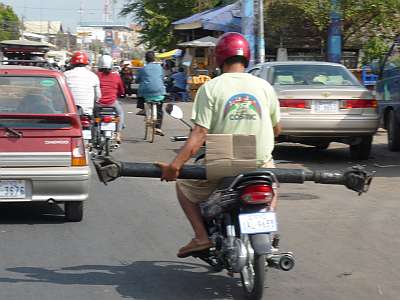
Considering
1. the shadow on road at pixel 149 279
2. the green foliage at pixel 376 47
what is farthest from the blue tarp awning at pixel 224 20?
the shadow on road at pixel 149 279

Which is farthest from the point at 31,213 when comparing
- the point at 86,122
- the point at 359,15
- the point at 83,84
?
the point at 359,15

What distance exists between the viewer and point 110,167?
5.80 metres

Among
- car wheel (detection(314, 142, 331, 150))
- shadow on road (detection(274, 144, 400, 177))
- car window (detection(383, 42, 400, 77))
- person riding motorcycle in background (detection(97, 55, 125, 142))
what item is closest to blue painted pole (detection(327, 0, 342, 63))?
car window (detection(383, 42, 400, 77))

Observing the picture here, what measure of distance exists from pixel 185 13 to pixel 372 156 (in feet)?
99.1

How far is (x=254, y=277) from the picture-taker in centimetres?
560

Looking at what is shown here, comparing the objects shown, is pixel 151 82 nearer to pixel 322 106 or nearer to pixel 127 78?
pixel 322 106

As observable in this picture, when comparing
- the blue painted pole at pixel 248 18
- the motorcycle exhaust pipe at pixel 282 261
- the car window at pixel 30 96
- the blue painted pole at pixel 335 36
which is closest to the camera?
the motorcycle exhaust pipe at pixel 282 261

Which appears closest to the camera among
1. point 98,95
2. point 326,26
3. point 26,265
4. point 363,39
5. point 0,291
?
point 0,291

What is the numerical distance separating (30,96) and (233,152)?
369 cm

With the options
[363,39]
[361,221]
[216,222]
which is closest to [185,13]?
[363,39]

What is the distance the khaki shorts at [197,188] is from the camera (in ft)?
20.3

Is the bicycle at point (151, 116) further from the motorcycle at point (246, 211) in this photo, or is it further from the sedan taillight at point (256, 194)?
the sedan taillight at point (256, 194)

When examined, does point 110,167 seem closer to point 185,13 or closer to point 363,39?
point 363,39

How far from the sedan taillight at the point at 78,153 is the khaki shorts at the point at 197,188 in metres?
2.48
